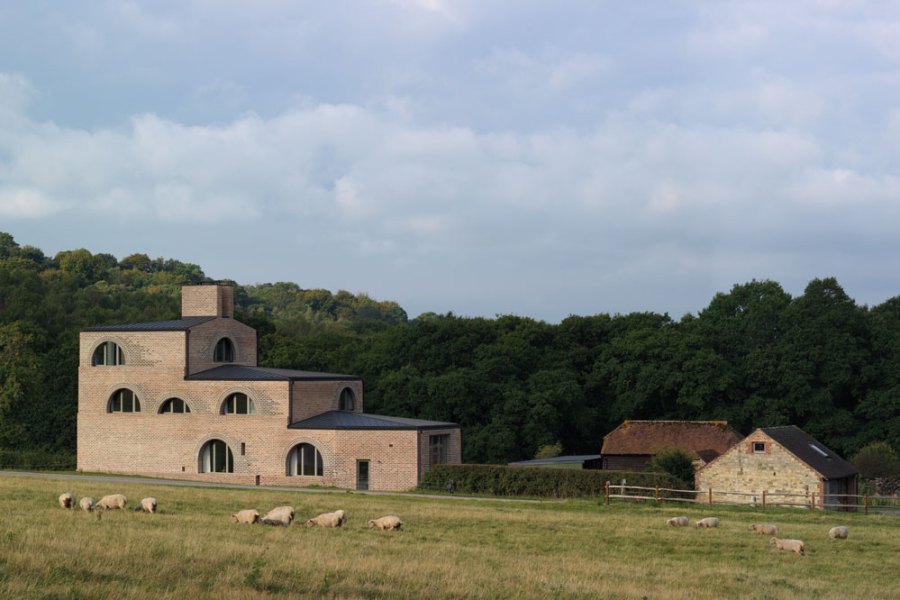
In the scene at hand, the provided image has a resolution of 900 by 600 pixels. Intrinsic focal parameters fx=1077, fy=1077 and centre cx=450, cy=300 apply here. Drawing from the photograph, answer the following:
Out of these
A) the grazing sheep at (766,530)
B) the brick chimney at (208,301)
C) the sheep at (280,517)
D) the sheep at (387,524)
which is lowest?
the grazing sheep at (766,530)

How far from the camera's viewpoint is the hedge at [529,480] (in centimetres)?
4728

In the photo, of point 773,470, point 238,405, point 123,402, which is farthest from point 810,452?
point 123,402

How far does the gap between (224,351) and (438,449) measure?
45.3ft

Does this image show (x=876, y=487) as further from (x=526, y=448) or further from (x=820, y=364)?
(x=526, y=448)

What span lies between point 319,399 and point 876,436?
39.0 metres

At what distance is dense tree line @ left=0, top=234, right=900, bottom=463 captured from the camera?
231 ft

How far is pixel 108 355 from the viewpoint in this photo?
58.7m

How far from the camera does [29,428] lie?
238ft

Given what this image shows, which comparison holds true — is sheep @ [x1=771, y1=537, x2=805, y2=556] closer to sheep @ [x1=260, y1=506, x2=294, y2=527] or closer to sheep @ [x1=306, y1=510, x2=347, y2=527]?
sheep @ [x1=306, y1=510, x2=347, y2=527]

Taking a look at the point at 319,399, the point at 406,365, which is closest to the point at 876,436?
the point at 406,365

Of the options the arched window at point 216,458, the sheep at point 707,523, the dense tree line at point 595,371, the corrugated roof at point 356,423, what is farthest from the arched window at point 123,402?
the sheep at point 707,523

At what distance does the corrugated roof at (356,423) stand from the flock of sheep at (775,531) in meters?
19.6

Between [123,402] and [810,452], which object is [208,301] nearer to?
[123,402]

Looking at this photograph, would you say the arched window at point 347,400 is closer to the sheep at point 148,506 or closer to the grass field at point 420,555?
the grass field at point 420,555
